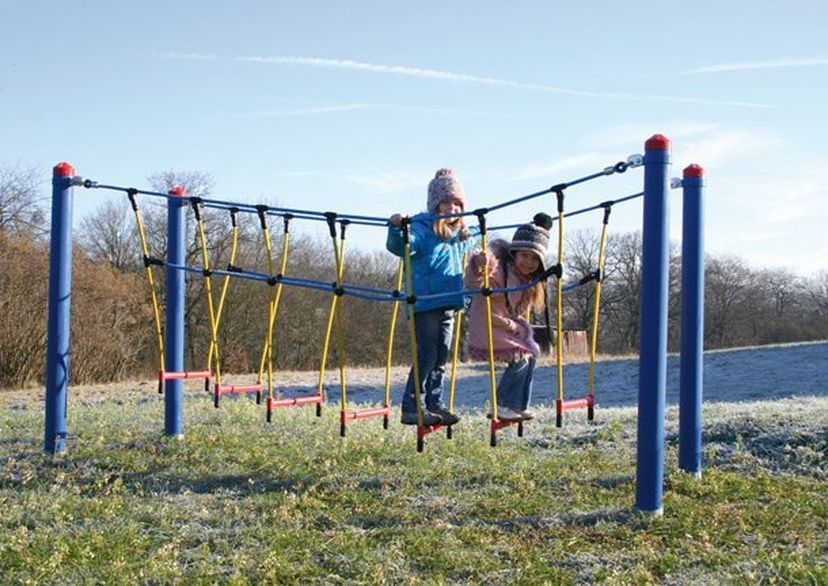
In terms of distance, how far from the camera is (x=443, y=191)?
6.60 m

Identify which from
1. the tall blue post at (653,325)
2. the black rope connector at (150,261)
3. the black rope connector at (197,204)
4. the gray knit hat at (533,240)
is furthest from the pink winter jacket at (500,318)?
the black rope connector at (150,261)

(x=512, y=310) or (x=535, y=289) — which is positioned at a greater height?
(x=535, y=289)

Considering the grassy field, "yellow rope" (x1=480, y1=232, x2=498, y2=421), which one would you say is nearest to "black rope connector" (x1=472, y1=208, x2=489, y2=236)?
"yellow rope" (x1=480, y1=232, x2=498, y2=421)

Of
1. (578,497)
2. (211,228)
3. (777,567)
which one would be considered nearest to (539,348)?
(578,497)

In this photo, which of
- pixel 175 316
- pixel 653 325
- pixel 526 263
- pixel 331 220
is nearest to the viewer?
pixel 653 325

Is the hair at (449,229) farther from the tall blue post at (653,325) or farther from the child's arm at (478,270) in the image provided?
the tall blue post at (653,325)

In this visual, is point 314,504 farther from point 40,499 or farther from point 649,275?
point 649,275

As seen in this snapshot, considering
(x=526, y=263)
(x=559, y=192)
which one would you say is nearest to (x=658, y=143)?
(x=559, y=192)

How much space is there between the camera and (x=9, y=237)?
2455 cm

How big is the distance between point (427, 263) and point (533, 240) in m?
0.79

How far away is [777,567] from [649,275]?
180cm

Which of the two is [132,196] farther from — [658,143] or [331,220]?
[658,143]

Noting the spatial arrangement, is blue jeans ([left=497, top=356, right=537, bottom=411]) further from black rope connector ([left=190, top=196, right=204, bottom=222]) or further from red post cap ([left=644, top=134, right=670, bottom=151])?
black rope connector ([left=190, top=196, right=204, bottom=222])

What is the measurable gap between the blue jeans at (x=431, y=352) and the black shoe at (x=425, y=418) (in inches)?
1.4
